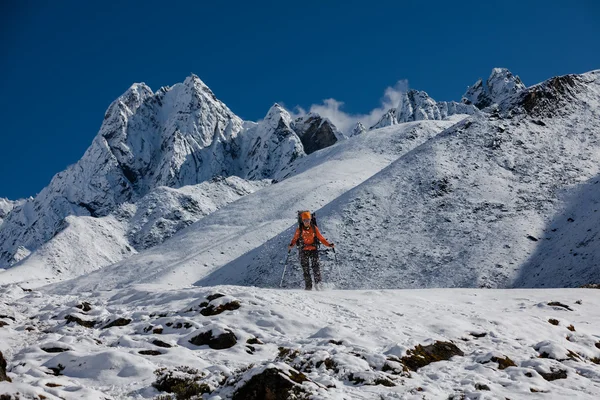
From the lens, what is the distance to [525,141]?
57.4 metres

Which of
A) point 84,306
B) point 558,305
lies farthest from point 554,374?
point 84,306

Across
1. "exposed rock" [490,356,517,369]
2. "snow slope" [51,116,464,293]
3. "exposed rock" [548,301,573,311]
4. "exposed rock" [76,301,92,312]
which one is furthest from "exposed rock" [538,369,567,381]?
"snow slope" [51,116,464,293]

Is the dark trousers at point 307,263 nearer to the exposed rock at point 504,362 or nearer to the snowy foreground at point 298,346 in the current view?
the snowy foreground at point 298,346

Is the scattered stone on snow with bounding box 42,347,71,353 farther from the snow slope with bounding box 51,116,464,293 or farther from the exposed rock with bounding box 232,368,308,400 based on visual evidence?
the snow slope with bounding box 51,116,464,293

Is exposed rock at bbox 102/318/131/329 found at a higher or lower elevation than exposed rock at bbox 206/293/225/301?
lower

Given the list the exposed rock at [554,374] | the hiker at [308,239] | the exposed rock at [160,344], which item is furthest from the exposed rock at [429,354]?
the hiker at [308,239]

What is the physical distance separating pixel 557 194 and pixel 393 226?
592 inches

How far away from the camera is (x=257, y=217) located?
77.8 meters

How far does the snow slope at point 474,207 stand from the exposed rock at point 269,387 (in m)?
30.9

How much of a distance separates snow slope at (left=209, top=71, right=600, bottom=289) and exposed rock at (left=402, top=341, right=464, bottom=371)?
26.4 m

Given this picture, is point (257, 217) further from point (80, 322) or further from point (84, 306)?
point (80, 322)

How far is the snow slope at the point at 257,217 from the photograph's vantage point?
58969 millimetres

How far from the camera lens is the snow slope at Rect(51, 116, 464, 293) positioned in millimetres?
58969

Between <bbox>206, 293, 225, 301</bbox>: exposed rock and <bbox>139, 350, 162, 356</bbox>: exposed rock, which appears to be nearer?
<bbox>139, 350, 162, 356</bbox>: exposed rock
